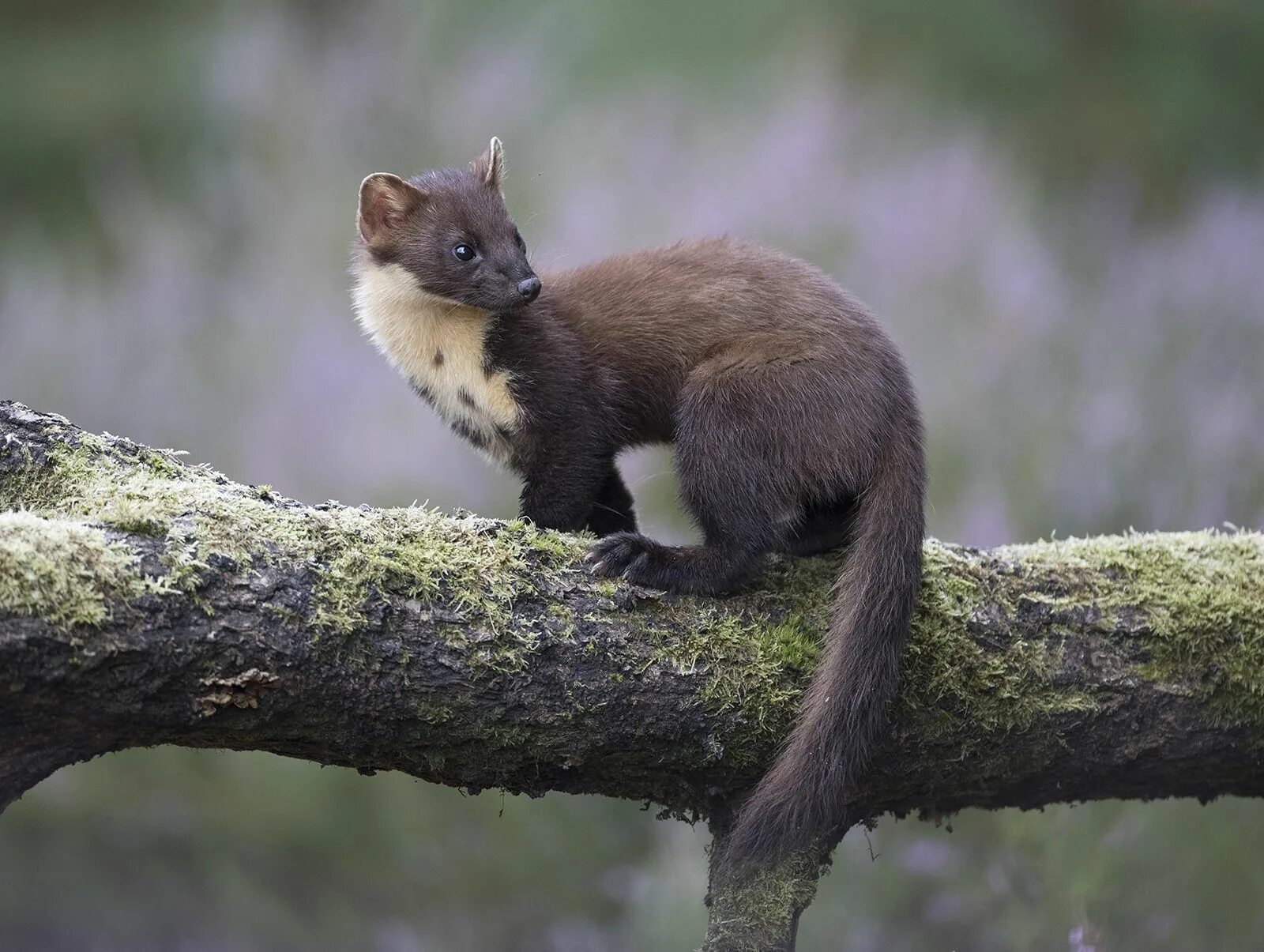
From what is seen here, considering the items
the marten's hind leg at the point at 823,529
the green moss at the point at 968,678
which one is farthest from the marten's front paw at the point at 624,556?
the green moss at the point at 968,678

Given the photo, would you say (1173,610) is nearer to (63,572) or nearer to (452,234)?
(452,234)

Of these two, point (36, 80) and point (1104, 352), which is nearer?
point (1104, 352)

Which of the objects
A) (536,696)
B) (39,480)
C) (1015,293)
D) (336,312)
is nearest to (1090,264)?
(1015,293)

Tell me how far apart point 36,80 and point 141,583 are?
4955 millimetres

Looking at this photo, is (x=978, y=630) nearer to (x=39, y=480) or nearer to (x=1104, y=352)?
(x=39, y=480)

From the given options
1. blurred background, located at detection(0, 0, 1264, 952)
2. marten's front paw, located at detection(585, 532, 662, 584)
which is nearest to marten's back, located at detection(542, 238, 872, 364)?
marten's front paw, located at detection(585, 532, 662, 584)

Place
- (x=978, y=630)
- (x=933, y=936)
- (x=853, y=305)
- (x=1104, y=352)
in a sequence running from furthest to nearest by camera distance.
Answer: (x=1104, y=352)
(x=933, y=936)
(x=853, y=305)
(x=978, y=630)

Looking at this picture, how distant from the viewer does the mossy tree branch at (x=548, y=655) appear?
2113 millimetres

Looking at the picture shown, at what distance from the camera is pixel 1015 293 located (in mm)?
5566

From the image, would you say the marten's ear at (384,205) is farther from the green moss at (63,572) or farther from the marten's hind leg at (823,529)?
the green moss at (63,572)

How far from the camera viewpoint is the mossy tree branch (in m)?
2.11

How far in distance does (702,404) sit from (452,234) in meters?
0.98

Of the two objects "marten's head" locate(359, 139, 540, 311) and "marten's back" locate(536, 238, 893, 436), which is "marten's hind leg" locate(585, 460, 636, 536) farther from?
"marten's head" locate(359, 139, 540, 311)

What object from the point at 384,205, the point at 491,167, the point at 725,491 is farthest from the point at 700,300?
the point at 384,205
